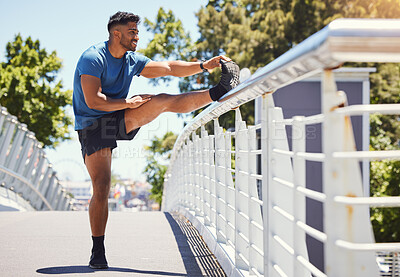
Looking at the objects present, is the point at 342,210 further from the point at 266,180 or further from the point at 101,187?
the point at 101,187

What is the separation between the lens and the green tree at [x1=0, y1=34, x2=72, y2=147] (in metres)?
26.2

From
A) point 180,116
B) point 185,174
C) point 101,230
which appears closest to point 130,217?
point 185,174

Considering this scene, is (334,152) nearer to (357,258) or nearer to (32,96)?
(357,258)

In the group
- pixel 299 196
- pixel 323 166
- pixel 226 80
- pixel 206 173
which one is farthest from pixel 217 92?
pixel 323 166

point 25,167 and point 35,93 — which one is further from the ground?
point 35,93

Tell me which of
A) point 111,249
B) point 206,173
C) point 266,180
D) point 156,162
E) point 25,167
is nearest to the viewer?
point 266,180

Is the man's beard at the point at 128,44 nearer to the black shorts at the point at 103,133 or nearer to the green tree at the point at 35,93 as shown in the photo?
the black shorts at the point at 103,133

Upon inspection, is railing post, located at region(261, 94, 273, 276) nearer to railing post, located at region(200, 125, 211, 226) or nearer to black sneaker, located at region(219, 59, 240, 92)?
black sneaker, located at region(219, 59, 240, 92)

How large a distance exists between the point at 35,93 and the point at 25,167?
552 inches

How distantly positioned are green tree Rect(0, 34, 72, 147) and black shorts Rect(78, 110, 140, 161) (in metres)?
23.0

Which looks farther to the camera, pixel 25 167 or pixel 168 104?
pixel 25 167

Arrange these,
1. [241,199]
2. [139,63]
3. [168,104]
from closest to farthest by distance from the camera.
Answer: [241,199] < [168,104] < [139,63]

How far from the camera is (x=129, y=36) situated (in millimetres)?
4055

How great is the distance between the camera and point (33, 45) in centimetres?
3045
